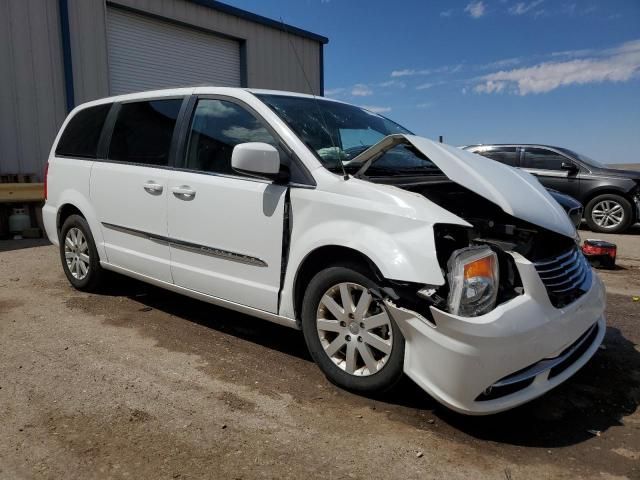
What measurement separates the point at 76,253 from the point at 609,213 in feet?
30.2

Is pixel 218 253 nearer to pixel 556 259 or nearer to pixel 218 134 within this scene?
pixel 218 134

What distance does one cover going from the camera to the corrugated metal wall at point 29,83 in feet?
31.6

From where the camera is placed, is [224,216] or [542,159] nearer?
[224,216]

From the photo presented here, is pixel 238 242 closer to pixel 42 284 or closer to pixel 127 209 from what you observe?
pixel 127 209

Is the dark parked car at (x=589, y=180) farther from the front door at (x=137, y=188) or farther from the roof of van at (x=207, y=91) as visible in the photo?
the front door at (x=137, y=188)

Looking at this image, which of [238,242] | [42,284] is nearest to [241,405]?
[238,242]

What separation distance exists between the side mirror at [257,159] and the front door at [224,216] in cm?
19

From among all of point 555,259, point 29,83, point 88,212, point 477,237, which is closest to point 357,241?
point 477,237

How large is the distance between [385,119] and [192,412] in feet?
9.67

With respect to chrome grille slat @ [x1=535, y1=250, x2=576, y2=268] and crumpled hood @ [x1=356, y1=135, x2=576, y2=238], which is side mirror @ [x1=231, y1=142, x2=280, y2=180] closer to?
crumpled hood @ [x1=356, y1=135, x2=576, y2=238]

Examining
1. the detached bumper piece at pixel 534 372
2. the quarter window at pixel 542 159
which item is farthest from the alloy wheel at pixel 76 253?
the quarter window at pixel 542 159

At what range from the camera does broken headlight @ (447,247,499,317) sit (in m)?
2.46

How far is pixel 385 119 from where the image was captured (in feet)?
15.1

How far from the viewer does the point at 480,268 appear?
8.23 feet
